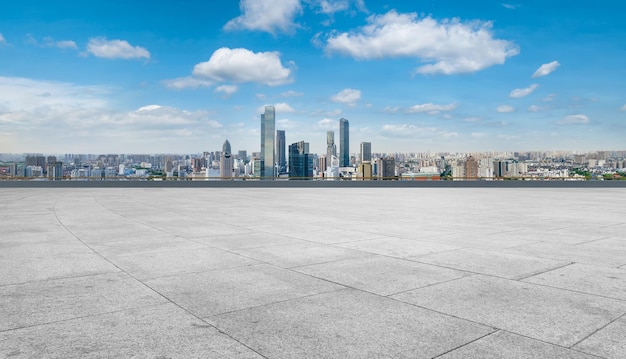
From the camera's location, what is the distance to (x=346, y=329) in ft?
14.2

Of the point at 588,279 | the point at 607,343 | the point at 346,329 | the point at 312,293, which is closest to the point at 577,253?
the point at 588,279

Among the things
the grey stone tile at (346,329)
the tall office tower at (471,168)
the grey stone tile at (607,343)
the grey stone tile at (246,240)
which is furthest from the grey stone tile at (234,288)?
the tall office tower at (471,168)

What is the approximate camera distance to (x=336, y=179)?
1768 inches

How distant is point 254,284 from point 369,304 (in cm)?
169

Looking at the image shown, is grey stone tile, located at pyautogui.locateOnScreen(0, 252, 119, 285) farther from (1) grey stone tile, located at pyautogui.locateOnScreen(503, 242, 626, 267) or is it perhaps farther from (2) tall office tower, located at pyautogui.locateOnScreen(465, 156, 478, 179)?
(2) tall office tower, located at pyautogui.locateOnScreen(465, 156, 478, 179)

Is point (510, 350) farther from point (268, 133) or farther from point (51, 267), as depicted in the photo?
point (268, 133)

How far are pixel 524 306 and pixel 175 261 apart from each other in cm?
533

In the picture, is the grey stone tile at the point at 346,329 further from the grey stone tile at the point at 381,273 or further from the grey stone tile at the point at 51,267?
the grey stone tile at the point at 51,267

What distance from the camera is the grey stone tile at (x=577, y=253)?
24.9 ft

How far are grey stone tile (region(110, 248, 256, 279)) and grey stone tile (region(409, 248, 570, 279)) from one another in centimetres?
329

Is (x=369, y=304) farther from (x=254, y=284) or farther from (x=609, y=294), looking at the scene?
(x=609, y=294)

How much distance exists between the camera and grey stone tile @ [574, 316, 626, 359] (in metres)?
3.82

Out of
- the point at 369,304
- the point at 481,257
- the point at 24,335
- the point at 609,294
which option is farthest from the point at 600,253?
the point at 24,335

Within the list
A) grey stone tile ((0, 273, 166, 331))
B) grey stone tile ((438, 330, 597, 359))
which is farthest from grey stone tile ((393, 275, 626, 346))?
grey stone tile ((0, 273, 166, 331))
